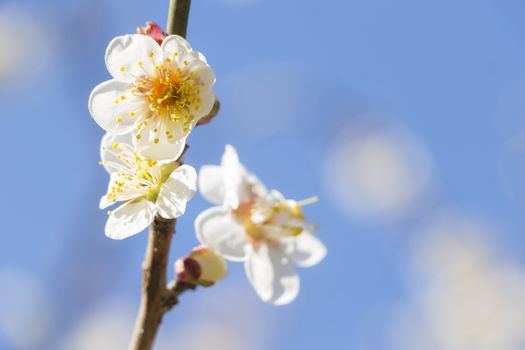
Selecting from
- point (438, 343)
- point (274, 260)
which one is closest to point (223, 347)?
point (438, 343)

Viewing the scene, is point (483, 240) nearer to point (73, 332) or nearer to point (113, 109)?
point (73, 332)

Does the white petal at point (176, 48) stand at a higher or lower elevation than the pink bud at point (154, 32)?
lower

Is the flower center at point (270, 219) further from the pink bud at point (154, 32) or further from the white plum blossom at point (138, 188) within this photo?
the pink bud at point (154, 32)

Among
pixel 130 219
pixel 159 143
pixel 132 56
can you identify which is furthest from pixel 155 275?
pixel 132 56

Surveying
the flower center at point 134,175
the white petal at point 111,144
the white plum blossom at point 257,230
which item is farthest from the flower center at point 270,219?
the white petal at point 111,144

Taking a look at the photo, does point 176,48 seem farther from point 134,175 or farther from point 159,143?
point 134,175

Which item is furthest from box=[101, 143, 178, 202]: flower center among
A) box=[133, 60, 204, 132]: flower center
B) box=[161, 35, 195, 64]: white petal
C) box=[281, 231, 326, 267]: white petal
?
box=[281, 231, 326, 267]: white petal
